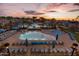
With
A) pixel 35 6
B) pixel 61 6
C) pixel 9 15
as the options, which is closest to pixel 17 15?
pixel 9 15

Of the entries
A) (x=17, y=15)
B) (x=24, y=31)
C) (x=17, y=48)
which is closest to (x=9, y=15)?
(x=17, y=15)

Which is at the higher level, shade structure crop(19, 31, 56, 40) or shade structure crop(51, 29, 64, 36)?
shade structure crop(51, 29, 64, 36)

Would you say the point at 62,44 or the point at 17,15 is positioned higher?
the point at 17,15

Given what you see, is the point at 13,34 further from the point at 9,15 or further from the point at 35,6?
the point at 35,6

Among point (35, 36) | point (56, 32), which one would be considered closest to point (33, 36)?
point (35, 36)

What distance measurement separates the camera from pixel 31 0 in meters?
2.13

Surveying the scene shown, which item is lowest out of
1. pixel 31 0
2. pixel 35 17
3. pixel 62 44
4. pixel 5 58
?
pixel 5 58

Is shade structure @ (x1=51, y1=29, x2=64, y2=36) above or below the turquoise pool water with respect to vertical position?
above

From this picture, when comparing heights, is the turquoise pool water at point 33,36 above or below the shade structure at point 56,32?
below

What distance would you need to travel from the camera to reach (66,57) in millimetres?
2094

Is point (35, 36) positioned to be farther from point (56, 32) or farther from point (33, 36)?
point (56, 32)

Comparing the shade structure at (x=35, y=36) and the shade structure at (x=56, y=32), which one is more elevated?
the shade structure at (x=56, y=32)

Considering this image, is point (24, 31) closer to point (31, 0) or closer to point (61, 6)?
point (31, 0)

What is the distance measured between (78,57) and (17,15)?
784mm
